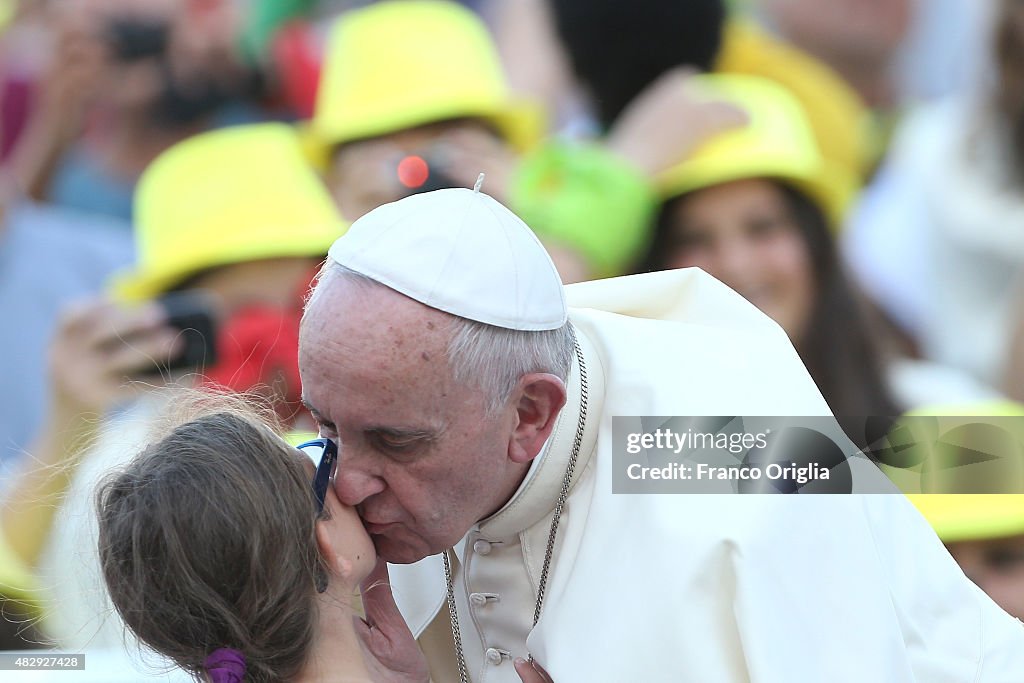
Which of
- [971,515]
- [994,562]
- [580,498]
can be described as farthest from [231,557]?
[994,562]

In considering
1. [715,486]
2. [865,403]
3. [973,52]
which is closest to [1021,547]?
[865,403]

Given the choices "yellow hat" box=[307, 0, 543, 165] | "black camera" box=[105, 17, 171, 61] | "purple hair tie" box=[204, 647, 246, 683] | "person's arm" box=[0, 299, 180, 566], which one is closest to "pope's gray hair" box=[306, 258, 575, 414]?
"purple hair tie" box=[204, 647, 246, 683]

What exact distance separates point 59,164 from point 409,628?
282cm

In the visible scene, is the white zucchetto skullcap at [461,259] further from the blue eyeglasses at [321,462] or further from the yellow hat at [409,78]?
the yellow hat at [409,78]

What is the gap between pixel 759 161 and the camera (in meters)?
3.78

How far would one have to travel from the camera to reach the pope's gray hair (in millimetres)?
1948

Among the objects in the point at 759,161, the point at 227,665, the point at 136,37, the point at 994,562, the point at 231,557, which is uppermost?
the point at 231,557

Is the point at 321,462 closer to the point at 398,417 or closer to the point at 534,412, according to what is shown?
the point at 398,417

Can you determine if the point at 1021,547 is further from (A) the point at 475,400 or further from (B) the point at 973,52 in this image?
(B) the point at 973,52

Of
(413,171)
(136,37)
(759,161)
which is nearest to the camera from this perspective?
(413,171)

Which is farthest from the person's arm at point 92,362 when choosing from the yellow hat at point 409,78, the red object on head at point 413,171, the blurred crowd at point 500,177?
the yellow hat at point 409,78

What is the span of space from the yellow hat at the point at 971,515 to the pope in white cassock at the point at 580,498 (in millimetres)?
600

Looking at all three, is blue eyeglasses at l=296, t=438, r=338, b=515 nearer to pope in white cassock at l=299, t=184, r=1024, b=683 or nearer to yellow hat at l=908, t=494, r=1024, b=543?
pope in white cassock at l=299, t=184, r=1024, b=683

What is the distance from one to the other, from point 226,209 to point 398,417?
1.93 m
